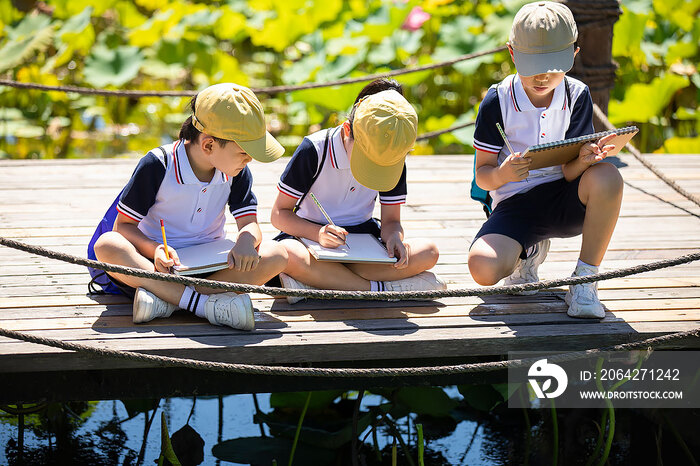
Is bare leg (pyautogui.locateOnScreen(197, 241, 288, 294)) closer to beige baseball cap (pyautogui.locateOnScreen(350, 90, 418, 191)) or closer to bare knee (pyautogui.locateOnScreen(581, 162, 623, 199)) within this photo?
beige baseball cap (pyautogui.locateOnScreen(350, 90, 418, 191))

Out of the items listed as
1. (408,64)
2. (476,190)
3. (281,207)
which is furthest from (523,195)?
(408,64)

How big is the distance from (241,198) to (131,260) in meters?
0.41

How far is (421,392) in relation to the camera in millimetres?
3527

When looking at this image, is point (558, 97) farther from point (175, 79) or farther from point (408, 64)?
point (175, 79)

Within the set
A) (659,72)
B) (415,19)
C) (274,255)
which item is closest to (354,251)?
(274,255)

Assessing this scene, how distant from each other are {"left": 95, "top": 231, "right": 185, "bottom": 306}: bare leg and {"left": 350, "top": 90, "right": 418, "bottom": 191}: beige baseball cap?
2.14 feet

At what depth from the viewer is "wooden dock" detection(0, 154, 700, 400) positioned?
2.57m

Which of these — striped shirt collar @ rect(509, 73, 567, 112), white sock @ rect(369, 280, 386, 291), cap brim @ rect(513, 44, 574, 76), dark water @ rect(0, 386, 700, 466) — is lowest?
dark water @ rect(0, 386, 700, 466)

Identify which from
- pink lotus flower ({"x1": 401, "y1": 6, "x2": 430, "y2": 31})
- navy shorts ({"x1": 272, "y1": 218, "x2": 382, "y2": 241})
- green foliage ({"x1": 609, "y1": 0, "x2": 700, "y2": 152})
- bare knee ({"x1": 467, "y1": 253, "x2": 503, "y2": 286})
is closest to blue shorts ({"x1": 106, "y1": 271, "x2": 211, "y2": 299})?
navy shorts ({"x1": 272, "y1": 218, "x2": 382, "y2": 241})

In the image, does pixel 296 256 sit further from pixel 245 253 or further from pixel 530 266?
pixel 530 266

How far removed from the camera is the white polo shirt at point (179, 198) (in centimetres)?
270

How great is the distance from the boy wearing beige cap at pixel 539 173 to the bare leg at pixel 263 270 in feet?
2.06

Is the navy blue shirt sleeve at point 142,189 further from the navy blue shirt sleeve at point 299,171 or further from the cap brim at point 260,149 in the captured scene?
the navy blue shirt sleeve at point 299,171

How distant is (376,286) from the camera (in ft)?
9.82
